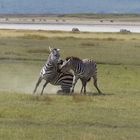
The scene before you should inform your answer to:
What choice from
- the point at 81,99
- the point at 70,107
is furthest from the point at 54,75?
the point at 70,107

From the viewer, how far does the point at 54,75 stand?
89.9 ft

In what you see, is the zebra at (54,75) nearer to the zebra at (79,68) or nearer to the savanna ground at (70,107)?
the zebra at (79,68)

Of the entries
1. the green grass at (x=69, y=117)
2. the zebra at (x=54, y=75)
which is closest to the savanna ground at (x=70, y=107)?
the green grass at (x=69, y=117)

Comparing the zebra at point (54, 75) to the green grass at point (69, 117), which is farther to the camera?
the zebra at point (54, 75)

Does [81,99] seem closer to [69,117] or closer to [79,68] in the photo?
[79,68]

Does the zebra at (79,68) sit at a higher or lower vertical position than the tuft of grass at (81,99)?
higher

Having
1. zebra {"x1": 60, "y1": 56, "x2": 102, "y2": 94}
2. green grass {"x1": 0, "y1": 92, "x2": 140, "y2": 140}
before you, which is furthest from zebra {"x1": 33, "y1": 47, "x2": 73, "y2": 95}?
green grass {"x1": 0, "y1": 92, "x2": 140, "y2": 140}

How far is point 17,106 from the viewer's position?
21625mm

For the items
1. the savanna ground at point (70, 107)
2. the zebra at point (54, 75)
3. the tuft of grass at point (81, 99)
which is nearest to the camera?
the savanna ground at point (70, 107)

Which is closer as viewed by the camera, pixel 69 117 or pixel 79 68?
pixel 69 117

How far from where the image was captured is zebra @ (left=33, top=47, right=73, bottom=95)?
Result: 2727 cm

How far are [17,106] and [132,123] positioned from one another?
434cm

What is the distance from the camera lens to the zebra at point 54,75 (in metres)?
27.3

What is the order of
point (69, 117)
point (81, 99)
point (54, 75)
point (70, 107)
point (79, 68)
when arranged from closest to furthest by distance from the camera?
point (69, 117)
point (70, 107)
point (81, 99)
point (54, 75)
point (79, 68)
